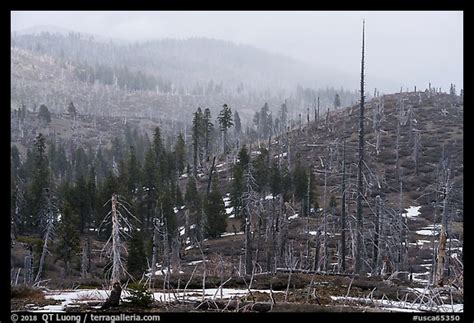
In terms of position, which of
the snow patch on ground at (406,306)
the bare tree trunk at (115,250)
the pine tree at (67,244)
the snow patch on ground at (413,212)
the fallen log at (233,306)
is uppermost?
the bare tree trunk at (115,250)

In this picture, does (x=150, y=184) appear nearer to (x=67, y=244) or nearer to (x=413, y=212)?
(x=67, y=244)

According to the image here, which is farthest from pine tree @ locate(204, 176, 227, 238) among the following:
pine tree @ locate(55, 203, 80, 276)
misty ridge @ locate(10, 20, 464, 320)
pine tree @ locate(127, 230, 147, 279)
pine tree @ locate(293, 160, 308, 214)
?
pine tree @ locate(127, 230, 147, 279)

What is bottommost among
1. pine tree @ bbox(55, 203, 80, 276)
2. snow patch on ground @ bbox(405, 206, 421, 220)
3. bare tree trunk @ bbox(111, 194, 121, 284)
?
pine tree @ bbox(55, 203, 80, 276)

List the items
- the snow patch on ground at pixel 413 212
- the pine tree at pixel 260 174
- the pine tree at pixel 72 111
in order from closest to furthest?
the snow patch on ground at pixel 413 212 < the pine tree at pixel 260 174 < the pine tree at pixel 72 111

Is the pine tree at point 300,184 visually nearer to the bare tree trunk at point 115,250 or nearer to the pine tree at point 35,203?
the pine tree at point 35,203

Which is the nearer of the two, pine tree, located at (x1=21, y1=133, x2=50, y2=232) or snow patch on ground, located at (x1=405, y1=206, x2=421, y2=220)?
snow patch on ground, located at (x1=405, y1=206, x2=421, y2=220)

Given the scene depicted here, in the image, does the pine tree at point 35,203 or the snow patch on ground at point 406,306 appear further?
the pine tree at point 35,203

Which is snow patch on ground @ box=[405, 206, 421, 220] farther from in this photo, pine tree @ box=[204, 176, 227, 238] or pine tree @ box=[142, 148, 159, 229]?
pine tree @ box=[142, 148, 159, 229]

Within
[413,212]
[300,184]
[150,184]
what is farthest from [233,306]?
[150,184]

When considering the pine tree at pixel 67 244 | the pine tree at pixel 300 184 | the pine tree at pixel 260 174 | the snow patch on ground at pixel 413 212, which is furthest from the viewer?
the pine tree at pixel 260 174

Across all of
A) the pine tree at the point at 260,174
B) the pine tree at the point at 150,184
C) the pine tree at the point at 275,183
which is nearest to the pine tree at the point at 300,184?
the pine tree at the point at 275,183

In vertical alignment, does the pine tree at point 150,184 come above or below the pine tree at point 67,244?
above

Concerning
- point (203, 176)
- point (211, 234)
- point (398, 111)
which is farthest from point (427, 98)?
point (211, 234)
